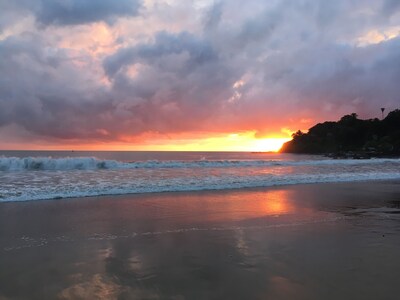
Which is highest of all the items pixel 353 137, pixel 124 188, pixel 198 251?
pixel 353 137

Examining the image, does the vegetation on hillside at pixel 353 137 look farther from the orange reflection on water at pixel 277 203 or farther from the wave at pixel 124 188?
the orange reflection on water at pixel 277 203

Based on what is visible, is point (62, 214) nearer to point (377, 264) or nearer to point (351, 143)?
point (377, 264)

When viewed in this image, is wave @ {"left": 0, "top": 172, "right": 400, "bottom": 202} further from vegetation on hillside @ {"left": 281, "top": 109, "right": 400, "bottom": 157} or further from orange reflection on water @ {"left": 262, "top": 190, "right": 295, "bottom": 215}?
vegetation on hillside @ {"left": 281, "top": 109, "right": 400, "bottom": 157}

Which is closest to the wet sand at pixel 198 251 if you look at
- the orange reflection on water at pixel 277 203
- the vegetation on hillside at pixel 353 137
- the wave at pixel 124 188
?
the orange reflection on water at pixel 277 203

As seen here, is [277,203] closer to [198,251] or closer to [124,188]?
[198,251]

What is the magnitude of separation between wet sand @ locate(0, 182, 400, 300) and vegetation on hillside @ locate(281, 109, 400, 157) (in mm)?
64885

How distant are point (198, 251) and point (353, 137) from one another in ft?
325

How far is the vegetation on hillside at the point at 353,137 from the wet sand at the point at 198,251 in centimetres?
6488

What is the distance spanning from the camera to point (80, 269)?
5.45 meters

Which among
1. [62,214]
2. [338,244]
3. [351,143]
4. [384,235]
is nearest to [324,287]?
[338,244]

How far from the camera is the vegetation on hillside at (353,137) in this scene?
7575 centimetres

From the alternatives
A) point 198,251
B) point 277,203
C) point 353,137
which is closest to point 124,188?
point 277,203

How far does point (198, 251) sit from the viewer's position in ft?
21.1

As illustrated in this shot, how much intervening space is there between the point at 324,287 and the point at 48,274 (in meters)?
3.94
